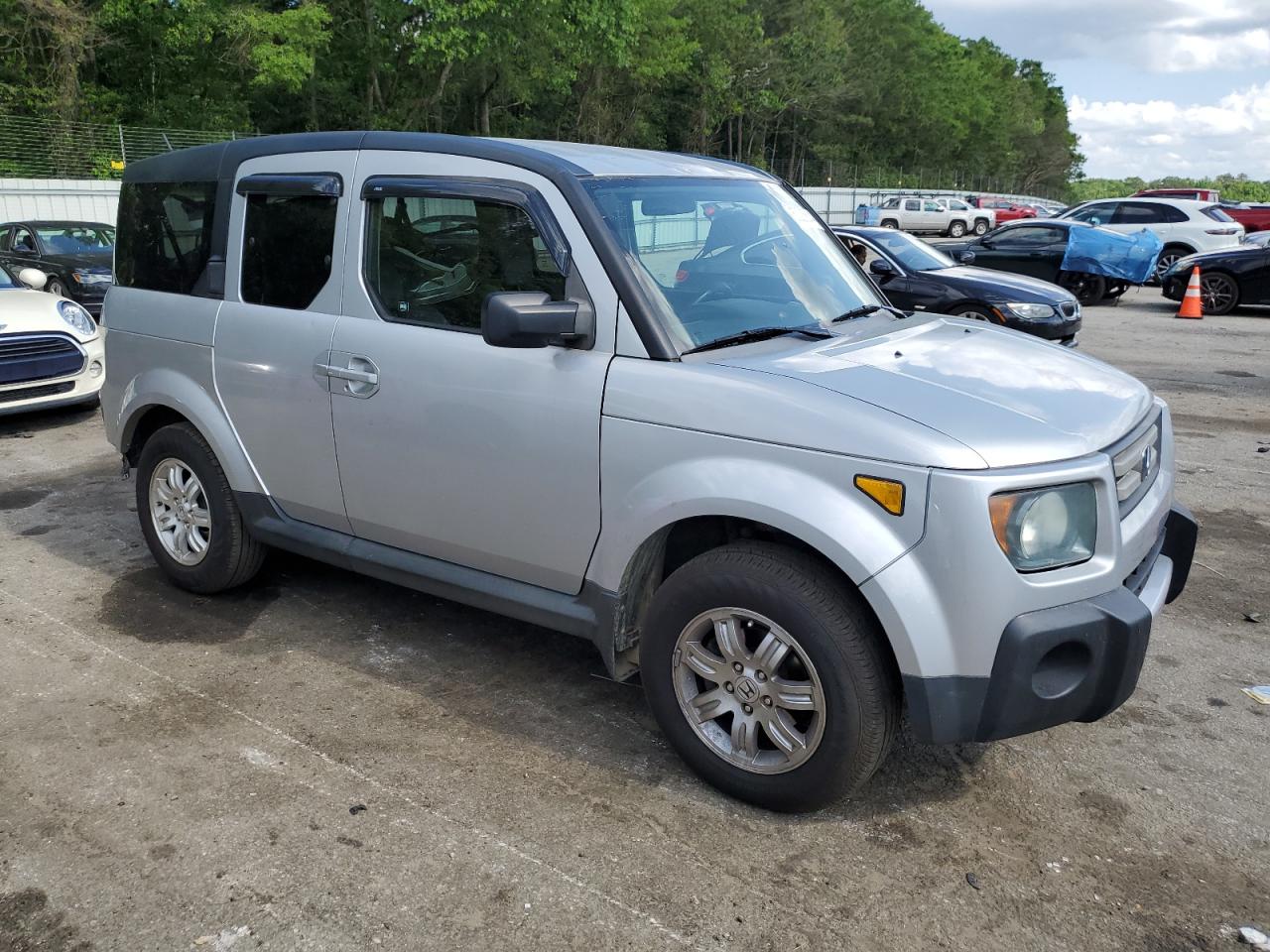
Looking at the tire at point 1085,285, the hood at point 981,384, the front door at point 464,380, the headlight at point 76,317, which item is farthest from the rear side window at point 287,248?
the tire at point 1085,285

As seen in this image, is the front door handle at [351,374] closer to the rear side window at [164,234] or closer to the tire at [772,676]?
the rear side window at [164,234]

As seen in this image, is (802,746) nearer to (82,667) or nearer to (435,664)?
(435,664)

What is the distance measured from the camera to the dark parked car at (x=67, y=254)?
47.1ft

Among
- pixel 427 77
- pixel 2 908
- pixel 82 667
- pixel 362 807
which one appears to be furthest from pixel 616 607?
pixel 427 77

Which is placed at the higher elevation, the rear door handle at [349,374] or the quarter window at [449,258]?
the quarter window at [449,258]

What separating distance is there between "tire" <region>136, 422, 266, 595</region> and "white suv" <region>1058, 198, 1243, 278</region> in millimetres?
20038

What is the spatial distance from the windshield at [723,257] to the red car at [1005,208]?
4339 centimetres

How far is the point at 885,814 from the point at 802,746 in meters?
0.40

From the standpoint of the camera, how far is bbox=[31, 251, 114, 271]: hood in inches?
577

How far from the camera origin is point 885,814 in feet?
10.8

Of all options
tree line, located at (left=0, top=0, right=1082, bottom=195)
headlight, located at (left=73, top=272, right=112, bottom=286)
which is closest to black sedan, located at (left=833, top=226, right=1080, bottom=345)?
headlight, located at (left=73, top=272, right=112, bottom=286)

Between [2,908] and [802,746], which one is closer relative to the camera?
[2,908]

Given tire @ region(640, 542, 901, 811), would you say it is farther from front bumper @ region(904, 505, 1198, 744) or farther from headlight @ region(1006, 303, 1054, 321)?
headlight @ region(1006, 303, 1054, 321)

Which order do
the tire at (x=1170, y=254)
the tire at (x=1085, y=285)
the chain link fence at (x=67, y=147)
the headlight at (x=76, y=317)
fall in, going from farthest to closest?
the chain link fence at (x=67, y=147) → the tire at (x=1170, y=254) → the tire at (x=1085, y=285) → the headlight at (x=76, y=317)
